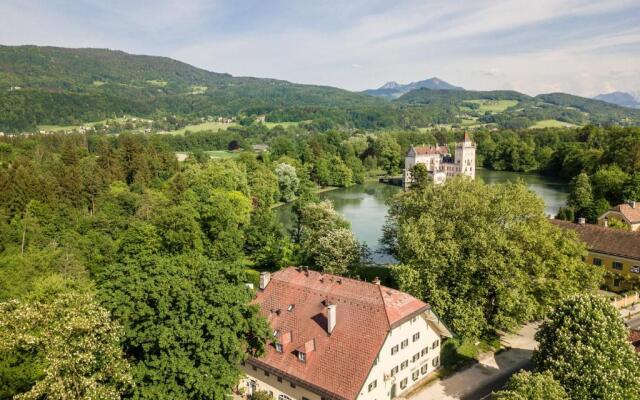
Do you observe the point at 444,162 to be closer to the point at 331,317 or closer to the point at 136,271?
the point at 331,317

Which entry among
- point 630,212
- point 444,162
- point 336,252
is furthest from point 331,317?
point 444,162

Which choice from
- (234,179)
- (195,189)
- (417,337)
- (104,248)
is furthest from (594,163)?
(104,248)

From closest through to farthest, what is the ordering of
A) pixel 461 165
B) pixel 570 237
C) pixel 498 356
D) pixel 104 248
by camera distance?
pixel 498 356, pixel 570 237, pixel 104 248, pixel 461 165

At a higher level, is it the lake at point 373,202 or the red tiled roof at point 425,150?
the red tiled roof at point 425,150

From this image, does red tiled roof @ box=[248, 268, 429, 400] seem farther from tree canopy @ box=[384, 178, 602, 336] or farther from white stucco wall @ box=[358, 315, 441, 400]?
tree canopy @ box=[384, 178, 602, 336]

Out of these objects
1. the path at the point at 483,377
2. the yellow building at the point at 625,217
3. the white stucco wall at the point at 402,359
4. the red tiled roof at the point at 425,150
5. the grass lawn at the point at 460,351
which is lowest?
the path at the point at 483,377

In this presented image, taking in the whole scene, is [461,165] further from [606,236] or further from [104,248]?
[104,248]

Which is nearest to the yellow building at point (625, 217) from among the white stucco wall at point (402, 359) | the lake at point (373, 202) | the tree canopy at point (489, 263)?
the lake at point (373, 202)

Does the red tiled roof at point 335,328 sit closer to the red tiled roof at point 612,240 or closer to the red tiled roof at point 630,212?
the red tiled roof at point 612,240
